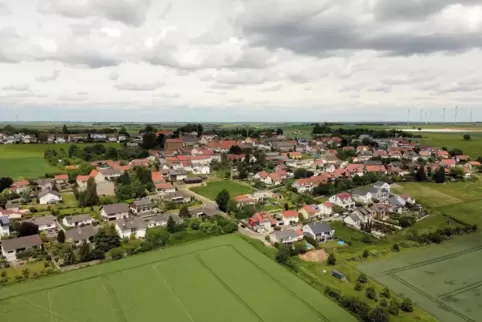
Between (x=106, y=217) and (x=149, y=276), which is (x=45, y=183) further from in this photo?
(x=149, y=276)

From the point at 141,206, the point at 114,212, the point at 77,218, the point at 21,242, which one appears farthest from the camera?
the point at 141,206

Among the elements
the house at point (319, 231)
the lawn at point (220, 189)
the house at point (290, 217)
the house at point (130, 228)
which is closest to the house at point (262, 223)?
the house at point (290, 217)

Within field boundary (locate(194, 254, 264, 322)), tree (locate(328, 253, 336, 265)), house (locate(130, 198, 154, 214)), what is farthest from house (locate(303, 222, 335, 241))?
house (locate(130, 198, 154, 214))

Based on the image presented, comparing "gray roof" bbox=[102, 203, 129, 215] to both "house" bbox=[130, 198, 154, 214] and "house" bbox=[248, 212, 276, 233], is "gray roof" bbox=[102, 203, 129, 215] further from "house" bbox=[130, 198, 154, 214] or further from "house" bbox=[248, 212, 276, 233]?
"house" bbox=[248, 212, 276, 233]

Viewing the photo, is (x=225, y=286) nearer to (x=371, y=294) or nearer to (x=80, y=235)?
(x=371, y=294)

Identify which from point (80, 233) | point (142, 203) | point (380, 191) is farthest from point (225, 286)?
point (380, 191)

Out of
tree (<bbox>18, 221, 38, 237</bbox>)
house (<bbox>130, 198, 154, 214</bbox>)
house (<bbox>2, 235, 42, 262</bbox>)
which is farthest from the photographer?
house (<bbox>130, 198, 154, 214</bbox>)

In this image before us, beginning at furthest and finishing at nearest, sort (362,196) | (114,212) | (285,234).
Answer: (362,196)
(114,212)
(285,234)
